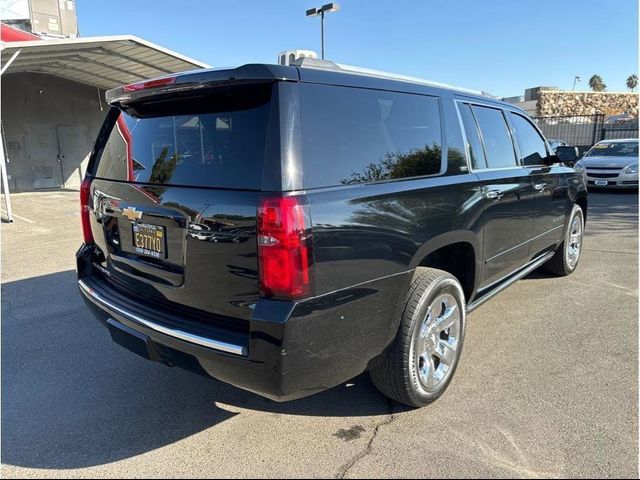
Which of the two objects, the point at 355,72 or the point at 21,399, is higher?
the point at 355,72

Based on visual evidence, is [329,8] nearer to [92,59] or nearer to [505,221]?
[92,59]

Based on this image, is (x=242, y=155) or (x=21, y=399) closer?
(x=242, y=155)

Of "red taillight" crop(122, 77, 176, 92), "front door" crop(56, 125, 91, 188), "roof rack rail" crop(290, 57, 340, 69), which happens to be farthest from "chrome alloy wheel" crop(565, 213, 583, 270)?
"front door" crop(56, 125, 91, 188)

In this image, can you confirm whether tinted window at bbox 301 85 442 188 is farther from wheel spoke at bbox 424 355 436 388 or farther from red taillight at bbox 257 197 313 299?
wheel spoke at bbox 424 355 436 388

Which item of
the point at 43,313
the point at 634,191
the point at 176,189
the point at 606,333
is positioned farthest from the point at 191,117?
the point at 634,191

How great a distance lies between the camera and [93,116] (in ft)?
57.8

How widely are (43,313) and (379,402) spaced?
3529 mm

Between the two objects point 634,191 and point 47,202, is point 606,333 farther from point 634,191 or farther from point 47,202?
point 47,202

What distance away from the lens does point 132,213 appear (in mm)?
2684

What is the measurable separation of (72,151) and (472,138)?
17170 millimetres

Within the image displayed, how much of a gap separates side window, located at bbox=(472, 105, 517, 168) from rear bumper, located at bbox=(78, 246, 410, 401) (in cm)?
172

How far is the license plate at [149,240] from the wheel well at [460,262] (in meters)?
1.77

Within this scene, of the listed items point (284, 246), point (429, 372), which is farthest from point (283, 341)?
point (429, 372)

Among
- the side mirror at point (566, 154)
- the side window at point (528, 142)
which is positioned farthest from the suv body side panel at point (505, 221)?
the side mirror at point (566, 154)
